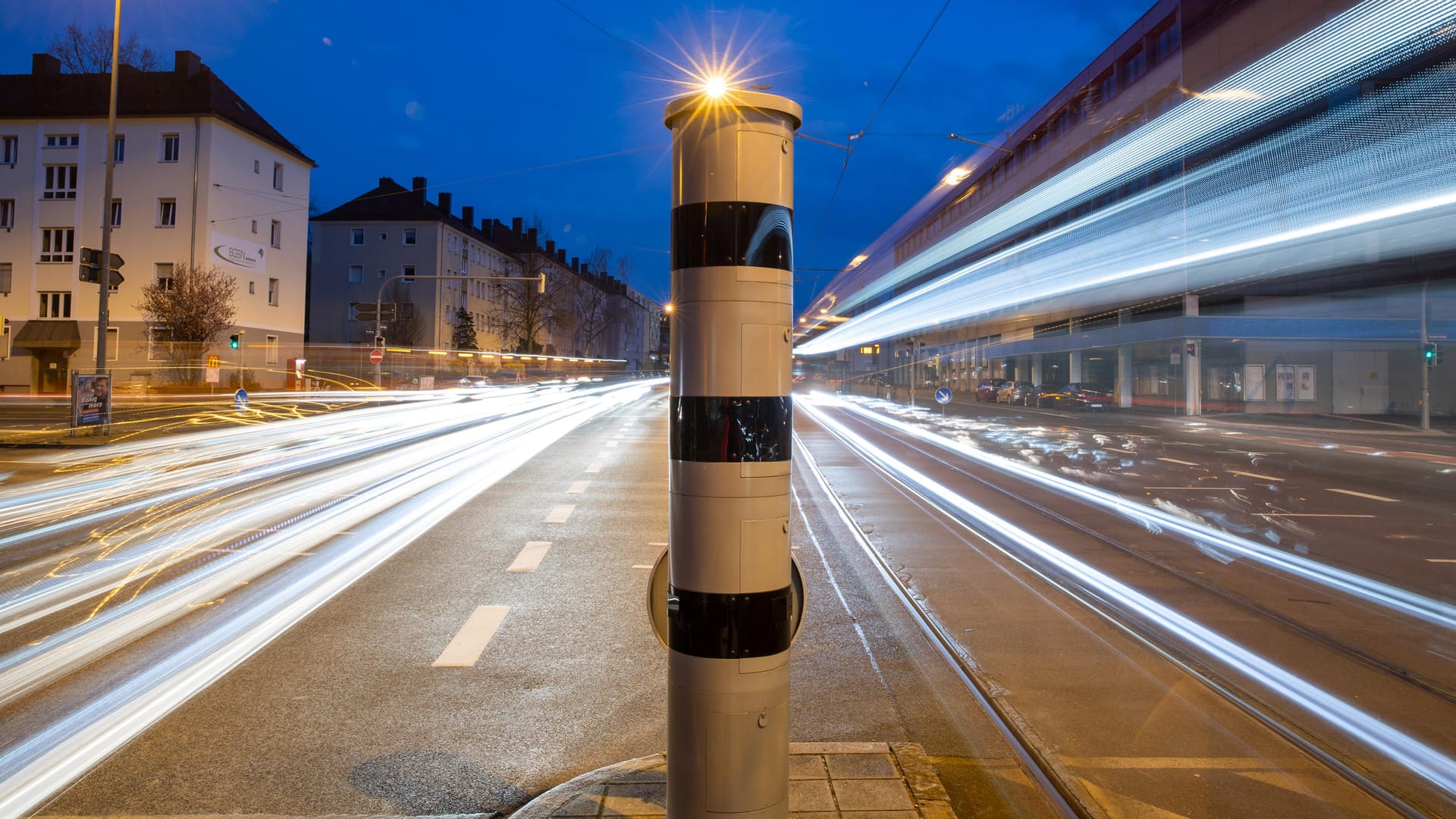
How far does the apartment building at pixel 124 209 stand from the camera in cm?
4131

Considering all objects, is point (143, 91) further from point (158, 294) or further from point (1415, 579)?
point (1415, 579)

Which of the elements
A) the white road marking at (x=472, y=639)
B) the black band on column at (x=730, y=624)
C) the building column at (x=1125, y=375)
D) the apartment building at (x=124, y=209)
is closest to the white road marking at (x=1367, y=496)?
the white road marking at (x=472, y=639)

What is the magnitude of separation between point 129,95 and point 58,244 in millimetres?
8038

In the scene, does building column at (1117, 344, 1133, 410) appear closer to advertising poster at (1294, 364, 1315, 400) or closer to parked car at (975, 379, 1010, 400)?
advertising poster at (1294, 364, 1315, 400)

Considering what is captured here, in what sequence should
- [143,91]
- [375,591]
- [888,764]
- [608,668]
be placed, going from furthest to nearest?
[143,91], [375,591], [608,668], [888,764]

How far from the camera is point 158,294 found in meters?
38.1

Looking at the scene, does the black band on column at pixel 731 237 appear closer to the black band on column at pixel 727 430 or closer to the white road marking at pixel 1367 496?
the black band on column at pixel 727 430

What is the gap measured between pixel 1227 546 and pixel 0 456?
19.7 meters

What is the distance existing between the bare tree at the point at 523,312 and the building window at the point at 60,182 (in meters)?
34.6

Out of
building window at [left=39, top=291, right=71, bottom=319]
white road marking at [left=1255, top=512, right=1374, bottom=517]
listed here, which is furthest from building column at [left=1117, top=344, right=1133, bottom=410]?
building window at [left=39, top=291, right=71, bottom=319]

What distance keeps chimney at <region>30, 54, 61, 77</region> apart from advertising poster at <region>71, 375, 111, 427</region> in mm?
38461

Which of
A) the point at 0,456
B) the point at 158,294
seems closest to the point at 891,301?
the point at 158,294

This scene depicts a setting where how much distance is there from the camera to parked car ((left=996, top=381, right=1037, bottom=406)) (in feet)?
158

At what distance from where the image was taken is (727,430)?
231 cm
